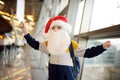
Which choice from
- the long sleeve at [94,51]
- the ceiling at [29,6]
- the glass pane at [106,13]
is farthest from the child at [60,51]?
the ceiling at [29,6]

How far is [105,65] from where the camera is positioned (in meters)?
1.92

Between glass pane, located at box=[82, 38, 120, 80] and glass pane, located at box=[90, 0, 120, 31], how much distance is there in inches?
6.6

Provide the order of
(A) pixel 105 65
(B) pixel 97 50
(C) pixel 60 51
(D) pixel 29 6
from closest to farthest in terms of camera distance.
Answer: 1. (B) pixel 97 50
2. (C) pixel 60 51
3. (A) pixel 105 65
4. (D) pixel 29 6

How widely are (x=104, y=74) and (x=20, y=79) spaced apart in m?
2.48

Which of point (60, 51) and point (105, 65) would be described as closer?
point (60, 51)

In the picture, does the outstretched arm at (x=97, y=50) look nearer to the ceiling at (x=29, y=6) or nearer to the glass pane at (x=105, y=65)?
the glass pane at (x=105, y=65)

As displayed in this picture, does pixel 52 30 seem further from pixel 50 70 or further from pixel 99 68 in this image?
pixel 99 68

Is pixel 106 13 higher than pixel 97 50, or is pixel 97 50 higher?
pixel 106 13

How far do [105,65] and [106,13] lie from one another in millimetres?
515

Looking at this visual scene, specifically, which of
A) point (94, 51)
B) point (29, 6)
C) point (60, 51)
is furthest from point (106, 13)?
point (29, 6)

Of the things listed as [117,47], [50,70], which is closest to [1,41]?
[50,70]

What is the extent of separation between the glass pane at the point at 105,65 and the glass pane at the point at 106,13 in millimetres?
168

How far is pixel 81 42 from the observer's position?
2531 mm

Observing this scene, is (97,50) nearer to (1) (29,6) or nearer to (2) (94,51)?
(2) (94,51)
